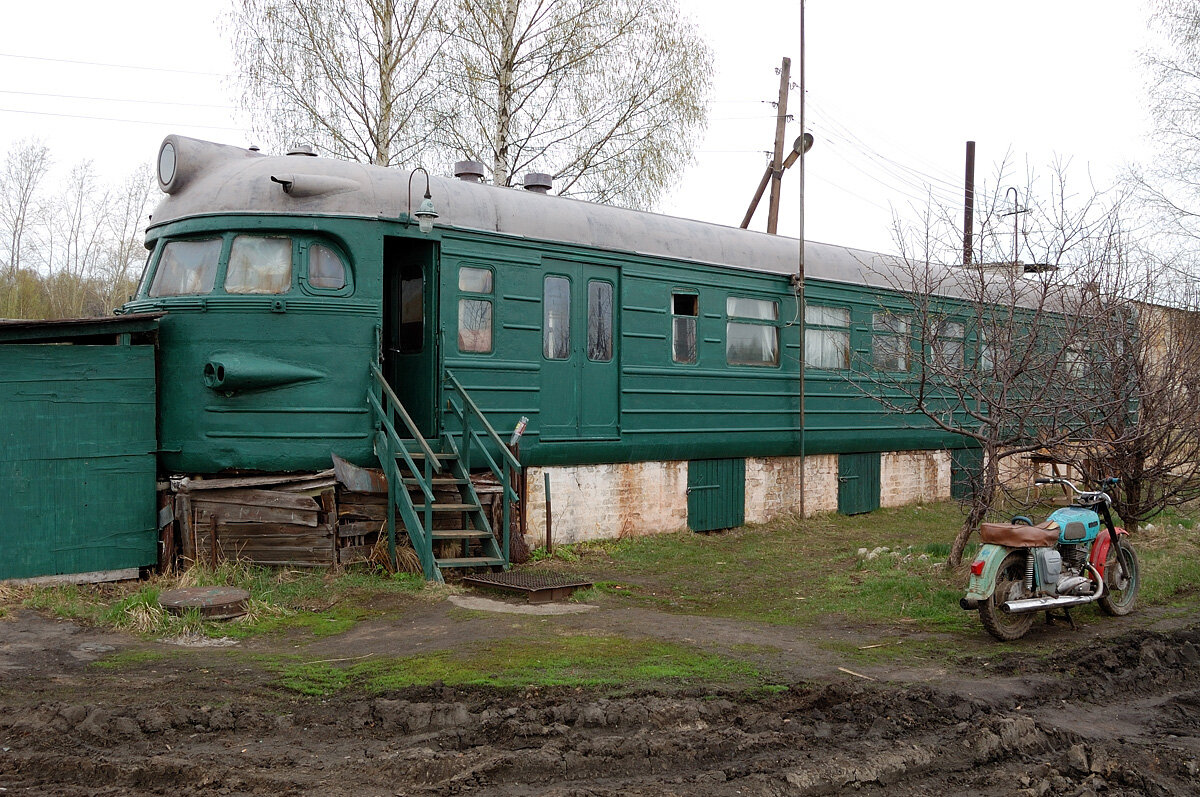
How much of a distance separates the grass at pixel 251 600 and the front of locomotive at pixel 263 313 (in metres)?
1.06

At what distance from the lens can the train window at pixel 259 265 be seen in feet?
30.7

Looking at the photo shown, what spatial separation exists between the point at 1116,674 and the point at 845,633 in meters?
1.92

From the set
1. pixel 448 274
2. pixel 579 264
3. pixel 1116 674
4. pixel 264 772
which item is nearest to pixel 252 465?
pixel 448 274

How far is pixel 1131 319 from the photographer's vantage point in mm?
11828

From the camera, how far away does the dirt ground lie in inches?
176

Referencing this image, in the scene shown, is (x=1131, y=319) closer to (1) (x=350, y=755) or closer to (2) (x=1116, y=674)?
(2) (x=1116, y=674)

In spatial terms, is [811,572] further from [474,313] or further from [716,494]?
[474,313]

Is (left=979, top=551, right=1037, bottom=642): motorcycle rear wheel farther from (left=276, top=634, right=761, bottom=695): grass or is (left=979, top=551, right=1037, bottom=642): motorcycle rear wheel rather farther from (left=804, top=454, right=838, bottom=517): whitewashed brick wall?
(left=804, top=454, right=838, bottom=517): whitewashed brick wall

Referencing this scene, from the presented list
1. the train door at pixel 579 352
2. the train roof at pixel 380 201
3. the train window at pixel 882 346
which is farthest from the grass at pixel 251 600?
the train window at pixel 882 346

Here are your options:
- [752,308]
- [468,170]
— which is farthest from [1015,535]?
[468,170]

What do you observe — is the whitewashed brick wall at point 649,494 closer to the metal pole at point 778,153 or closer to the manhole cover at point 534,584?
the manhole cover at point 534,584

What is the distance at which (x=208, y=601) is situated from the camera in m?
7.66

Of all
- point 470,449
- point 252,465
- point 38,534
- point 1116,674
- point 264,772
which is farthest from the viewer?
point 470,449

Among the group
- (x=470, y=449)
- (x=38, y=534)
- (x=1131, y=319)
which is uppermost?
(x=1131, y=319)
